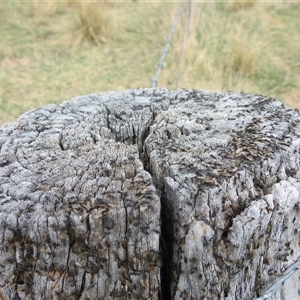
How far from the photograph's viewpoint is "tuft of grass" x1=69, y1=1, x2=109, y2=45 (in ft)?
18.5

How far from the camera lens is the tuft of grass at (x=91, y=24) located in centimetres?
565

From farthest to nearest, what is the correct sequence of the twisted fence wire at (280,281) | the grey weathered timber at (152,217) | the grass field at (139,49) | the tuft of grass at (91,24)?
the tuft of grass at (91,24) → the grass field at (139,49) → the twisted fence wire at (280,281) → the grey weathered timber at (152,217)

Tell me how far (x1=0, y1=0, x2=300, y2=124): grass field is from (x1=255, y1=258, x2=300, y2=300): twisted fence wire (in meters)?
3.38

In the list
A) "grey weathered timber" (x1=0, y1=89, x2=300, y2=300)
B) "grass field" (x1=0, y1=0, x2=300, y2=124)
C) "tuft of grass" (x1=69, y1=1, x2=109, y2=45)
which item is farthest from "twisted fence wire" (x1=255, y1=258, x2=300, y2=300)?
"tuft of grass" (x1=69, y1=1, x2=109, y2=45)

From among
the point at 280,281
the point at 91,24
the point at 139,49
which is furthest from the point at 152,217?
the point at 91,24

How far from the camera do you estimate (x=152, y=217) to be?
1.00 m

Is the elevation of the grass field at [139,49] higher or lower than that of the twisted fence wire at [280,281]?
higher

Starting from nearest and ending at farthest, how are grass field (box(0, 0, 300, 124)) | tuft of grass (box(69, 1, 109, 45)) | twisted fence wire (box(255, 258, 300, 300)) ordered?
1. twisted fence wire (box(255, 258, 300, 300))
2. grass field (box(0, 0, 300, 124))
3. tuft of grass (box(69, 1, 109, 45))

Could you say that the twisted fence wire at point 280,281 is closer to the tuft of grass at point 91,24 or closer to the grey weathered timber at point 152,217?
the grey weathered timber at point 152,217

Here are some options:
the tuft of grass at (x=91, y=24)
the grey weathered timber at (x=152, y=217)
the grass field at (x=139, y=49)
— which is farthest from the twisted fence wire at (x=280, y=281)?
the tuft of grass at (x=91, y=24)

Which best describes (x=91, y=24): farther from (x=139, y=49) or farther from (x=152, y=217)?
(x=152, y=217)

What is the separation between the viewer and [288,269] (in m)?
1.18

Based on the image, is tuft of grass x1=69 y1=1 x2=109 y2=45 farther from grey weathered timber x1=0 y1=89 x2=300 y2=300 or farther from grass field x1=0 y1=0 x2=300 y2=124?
grey weathered timber x1=0 y1=89 x2=300 y2=300

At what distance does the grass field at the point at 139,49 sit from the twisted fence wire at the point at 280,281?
338 cm
